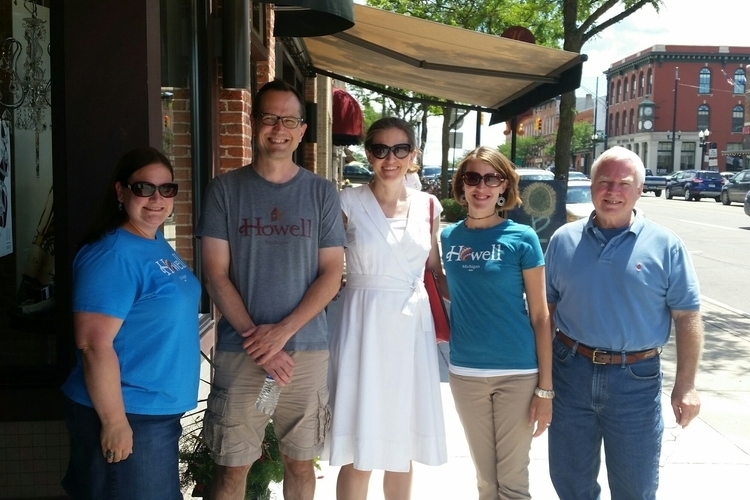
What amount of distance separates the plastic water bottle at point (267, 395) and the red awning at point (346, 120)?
40.8 ft

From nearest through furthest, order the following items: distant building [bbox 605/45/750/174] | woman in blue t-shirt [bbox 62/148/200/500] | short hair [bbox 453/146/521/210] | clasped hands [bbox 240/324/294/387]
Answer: woman in blue t-shirt [bbox 62/148/200/500], clasped hands [bbox 240/324/294/387], short hair [bbox 453/146/521/210], distant building [bbox 605/45/750/174]

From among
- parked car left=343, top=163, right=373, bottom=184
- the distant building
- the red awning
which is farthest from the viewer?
the distant building

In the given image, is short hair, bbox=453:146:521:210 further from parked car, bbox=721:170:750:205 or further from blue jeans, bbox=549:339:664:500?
parked car, bbox=721:170:750:205

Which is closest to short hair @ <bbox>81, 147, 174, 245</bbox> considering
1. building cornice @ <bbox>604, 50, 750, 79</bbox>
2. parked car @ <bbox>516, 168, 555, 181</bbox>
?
parked car @ <bbox>516, 168, 555, 181</bbox>

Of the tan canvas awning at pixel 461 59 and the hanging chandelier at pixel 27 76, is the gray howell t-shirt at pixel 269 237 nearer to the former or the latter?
the hanging chandelier at pixel 27 76

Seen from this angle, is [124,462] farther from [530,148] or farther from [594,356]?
[530,148]

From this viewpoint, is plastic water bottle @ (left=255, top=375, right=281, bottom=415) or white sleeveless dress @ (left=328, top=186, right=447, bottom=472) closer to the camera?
plastic water bottle @ (left=255, top=375, right=281, bottom=415)

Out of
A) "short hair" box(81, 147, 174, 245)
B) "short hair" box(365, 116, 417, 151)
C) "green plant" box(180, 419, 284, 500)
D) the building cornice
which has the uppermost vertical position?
the building cornice

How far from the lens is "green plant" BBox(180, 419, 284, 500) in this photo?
312 cm

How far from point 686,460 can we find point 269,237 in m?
3.39

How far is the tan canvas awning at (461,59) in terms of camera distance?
5.79 m

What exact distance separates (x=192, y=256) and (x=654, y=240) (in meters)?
3.23

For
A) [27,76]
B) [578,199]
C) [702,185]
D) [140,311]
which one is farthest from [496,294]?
[702,185]

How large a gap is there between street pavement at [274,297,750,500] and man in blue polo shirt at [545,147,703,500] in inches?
16.9
